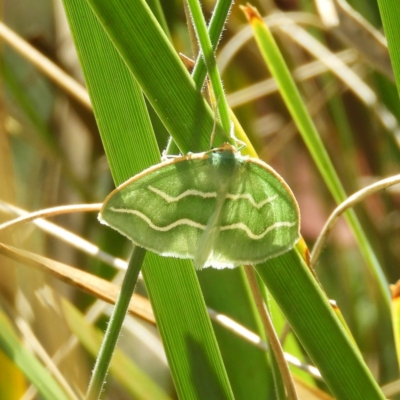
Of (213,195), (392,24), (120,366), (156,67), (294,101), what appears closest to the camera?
(156,67)

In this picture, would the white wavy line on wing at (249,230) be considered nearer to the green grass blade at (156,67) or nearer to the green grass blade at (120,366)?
the green grass blade at (156,67)

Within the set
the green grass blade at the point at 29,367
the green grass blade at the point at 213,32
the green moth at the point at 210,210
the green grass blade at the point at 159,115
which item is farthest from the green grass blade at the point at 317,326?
the green grass blade at the point at 29,367

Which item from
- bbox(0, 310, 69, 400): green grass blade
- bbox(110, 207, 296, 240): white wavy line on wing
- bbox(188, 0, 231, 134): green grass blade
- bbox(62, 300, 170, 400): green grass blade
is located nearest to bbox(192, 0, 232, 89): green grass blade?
bbox(188, 0, 231, 134): green grass blade

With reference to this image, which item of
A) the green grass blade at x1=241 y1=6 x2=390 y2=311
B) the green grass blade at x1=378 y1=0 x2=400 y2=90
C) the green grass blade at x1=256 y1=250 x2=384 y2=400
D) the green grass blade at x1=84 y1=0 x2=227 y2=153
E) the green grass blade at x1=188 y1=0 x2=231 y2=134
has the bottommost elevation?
the green grass blade at x1=256 y1=250 x2=384 y2=400

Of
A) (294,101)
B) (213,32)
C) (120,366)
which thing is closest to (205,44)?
(213,32)

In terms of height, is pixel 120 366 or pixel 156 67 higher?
pixel 156 67

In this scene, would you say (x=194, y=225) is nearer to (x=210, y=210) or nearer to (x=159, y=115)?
(x=210, y=210)

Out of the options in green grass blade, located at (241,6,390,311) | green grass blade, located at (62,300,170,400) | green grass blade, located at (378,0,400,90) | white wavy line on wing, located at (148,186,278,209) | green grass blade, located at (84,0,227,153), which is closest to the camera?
green grass blade, located at (84,0,227,153)

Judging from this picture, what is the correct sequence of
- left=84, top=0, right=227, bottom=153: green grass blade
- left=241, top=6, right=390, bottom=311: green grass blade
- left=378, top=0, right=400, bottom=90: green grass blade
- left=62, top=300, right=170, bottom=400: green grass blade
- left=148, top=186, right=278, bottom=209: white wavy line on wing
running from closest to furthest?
left=84, top=0, right=227, bottom=153: green grass blade → left=378, top=0, right=400, bottom=90: green grass blade → left=148, top=186, right=278, bottom=209: white wavy line on wing → left=241, top=6, right=390, bottom=311: green grass blade → left=62, top=300, right=170, bottom=400: green grass blade

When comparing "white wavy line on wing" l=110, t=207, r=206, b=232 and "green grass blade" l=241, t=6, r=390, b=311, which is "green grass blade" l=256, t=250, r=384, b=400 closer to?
"white wavy line on wing" l=110, t=207, r=206, b=232
